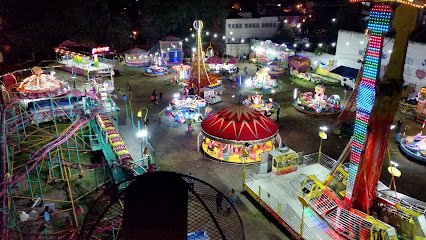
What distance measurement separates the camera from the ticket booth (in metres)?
19.0

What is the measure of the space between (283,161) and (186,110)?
12.0 m

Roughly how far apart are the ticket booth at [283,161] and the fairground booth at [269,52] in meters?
27.1

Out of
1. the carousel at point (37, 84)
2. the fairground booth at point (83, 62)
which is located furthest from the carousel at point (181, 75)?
the carousel at point (37, 84)

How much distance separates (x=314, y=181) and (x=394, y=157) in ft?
31.0

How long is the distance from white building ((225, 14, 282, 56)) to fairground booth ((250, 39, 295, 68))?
179 cm

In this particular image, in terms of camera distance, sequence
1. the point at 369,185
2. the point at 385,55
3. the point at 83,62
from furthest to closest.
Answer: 1. the point at 83,62
2. the point at 385,55
3. the point at 369,185

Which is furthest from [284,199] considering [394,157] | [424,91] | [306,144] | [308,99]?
[424,91]

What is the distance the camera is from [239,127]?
21.6 metres

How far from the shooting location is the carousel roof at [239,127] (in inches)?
841

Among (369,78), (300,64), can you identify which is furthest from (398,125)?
(300,64)

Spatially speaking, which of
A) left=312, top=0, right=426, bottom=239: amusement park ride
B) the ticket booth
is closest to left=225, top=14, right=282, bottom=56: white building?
the ticket booth

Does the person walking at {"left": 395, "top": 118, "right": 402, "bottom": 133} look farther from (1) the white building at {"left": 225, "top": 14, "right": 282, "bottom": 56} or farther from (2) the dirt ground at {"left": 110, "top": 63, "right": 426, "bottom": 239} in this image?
(1) the white building at {"left": 225, "top": 14, "right": 282, "bottom": 56}

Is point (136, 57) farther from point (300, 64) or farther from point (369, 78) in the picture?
point (369, 78)

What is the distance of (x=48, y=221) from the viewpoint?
1564cm
